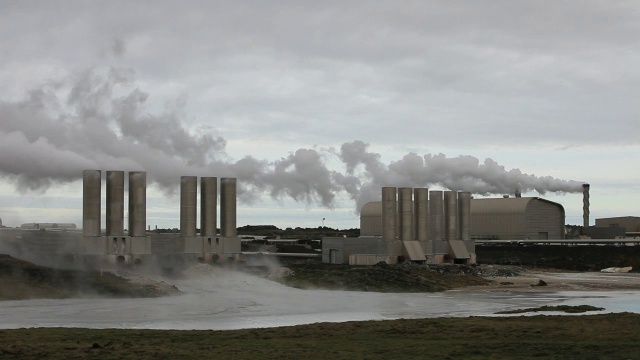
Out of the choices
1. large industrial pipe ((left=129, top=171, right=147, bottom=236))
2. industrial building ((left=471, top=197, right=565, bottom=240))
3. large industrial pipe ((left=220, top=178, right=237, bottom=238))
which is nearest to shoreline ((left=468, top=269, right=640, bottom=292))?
large industrial pipe ((left=220, top=178, right=237, bottom=238))

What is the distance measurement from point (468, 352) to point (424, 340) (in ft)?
14.2

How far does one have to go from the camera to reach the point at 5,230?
93375mm

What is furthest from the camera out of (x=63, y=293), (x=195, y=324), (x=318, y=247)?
(x=318, y=247)

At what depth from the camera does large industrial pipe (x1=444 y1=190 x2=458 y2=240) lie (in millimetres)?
106375

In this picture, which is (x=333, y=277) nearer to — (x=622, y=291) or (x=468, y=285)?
(x=468, y=285)

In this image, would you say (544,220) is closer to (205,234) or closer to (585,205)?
(585,205)

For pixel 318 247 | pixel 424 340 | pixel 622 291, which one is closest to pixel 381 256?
pixel 622 291

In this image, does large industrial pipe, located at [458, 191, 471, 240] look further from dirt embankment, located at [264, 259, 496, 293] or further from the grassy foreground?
the grassy foreground

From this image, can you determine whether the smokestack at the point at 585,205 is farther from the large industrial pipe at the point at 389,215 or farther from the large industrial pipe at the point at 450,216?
the large industrial pipe at the point at 389,215

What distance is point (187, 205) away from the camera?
86000 millimetres

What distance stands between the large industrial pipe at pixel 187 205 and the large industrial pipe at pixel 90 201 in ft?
33.7

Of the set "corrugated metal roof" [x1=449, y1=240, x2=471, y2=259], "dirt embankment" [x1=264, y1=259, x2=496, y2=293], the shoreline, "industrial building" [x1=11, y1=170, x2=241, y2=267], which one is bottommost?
the shoreline

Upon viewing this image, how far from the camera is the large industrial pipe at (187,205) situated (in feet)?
281

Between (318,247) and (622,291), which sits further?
(318,247)
